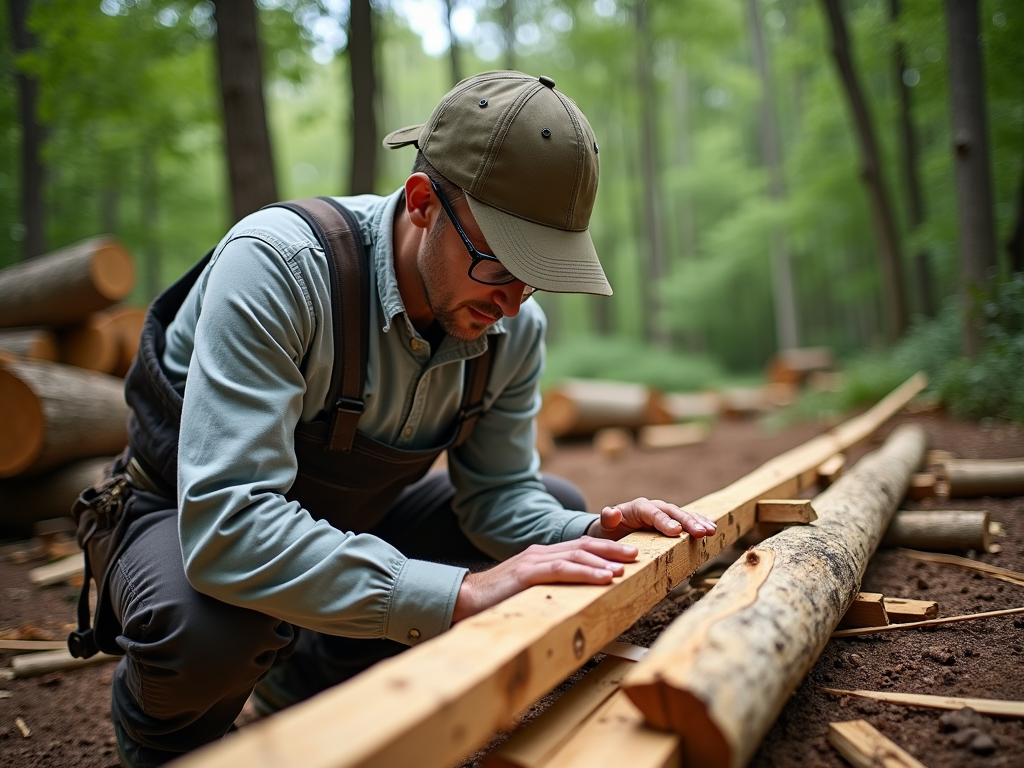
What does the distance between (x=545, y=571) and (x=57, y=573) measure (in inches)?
128

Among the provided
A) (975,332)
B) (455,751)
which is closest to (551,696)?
(455,751)

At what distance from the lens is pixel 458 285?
1.81 m

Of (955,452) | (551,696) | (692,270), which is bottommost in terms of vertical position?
(551,696)

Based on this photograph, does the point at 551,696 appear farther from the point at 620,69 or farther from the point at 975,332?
the point at 620,69

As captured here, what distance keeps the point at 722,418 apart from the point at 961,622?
8.37 meters

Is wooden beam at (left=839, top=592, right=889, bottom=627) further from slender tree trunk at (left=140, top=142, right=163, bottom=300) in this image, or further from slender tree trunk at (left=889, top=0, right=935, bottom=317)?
slender tree trunk at (left=140, top=142, right=163, bottom=300)

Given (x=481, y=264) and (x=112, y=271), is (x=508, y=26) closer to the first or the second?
(x=112, y=271)

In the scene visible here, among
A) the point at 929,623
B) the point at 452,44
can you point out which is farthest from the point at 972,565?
the point at 452,44

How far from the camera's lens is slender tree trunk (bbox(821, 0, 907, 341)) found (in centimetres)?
905

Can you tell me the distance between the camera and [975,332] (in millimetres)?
6648

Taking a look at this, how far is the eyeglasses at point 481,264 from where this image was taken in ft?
5.73

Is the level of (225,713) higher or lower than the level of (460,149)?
lower

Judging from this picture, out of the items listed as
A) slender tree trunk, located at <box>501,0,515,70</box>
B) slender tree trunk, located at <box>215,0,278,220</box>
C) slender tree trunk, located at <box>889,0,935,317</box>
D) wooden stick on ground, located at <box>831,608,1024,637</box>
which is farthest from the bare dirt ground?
slender tree trunk, located at <box>501,0,515,70</box>

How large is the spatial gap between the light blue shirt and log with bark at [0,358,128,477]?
108 inches
